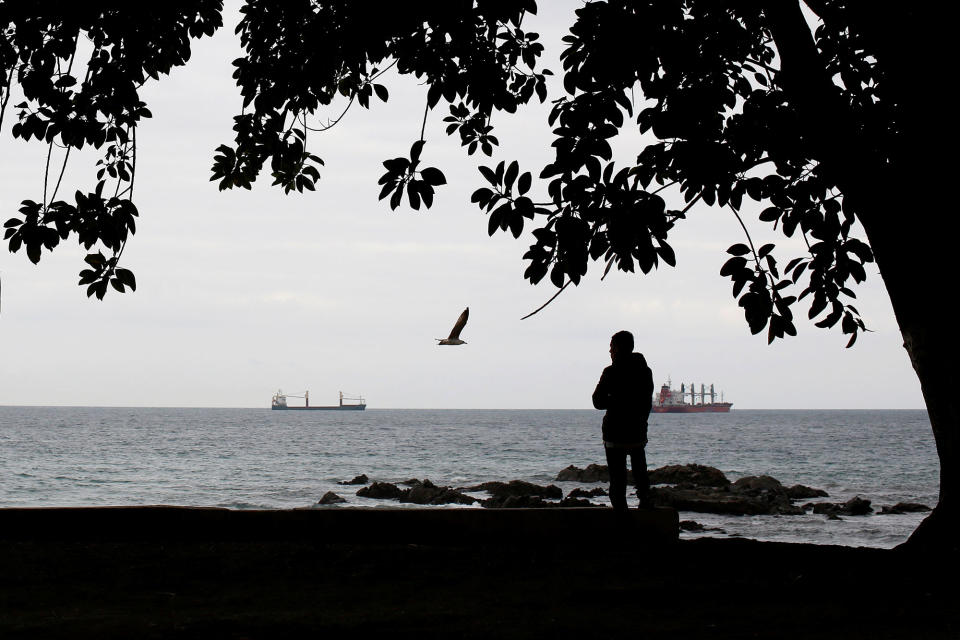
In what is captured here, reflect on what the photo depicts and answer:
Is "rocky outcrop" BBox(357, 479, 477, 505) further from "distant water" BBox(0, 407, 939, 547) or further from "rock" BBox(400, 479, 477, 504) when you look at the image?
"distant water" BBox(0, 407, 939, 547)

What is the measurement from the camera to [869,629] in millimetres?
4230

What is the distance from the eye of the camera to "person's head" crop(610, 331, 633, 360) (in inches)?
291

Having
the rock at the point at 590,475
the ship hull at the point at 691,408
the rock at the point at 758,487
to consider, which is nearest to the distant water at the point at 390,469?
the rock at the point at 590,475

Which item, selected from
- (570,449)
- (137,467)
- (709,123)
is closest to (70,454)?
(137,467)

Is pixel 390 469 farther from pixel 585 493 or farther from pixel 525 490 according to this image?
pixel 585 493

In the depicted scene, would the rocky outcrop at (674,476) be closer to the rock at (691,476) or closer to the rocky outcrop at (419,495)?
the rock at (691,476)

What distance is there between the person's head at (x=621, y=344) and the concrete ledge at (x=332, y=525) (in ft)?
4.43

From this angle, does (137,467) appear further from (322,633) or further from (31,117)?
(322,633)

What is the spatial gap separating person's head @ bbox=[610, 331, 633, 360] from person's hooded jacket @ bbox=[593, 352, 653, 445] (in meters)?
0.13

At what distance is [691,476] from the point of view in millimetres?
34906

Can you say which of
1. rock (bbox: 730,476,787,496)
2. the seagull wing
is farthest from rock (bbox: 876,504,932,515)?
the seagull wing

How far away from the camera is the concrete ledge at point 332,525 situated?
6.75 meters

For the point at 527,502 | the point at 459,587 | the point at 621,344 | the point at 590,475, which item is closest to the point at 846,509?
the point at 527,502

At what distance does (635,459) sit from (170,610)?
12.9 ft
